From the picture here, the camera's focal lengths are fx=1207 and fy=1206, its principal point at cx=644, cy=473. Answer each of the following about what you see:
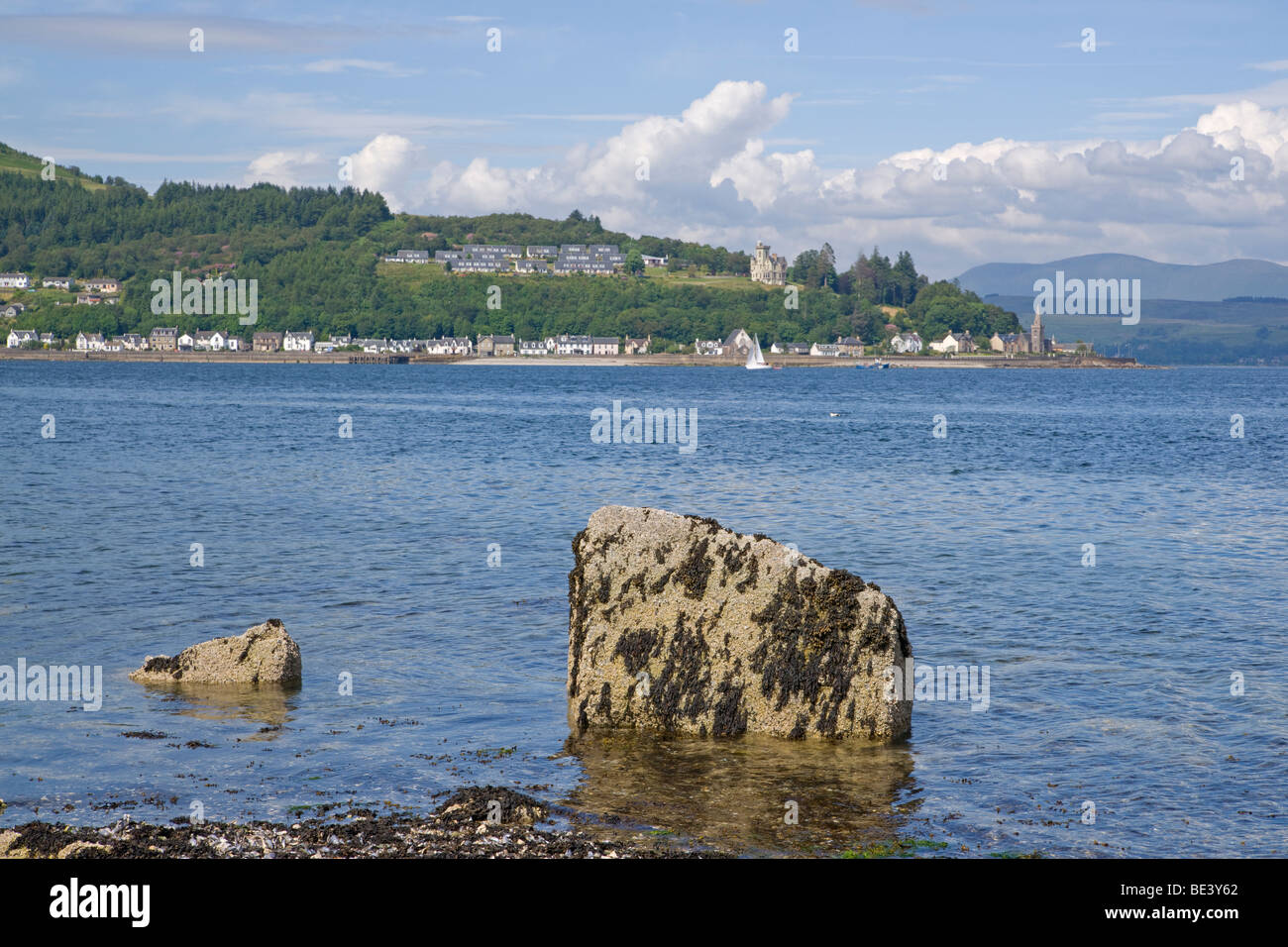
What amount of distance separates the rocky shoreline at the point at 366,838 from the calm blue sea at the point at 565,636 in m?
0.72

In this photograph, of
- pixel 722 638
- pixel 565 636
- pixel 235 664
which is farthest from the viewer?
pixel 565 636

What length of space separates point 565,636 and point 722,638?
628cm

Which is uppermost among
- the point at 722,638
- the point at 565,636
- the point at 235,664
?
the point at 722,638

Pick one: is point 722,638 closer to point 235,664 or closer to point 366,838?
point 366,838

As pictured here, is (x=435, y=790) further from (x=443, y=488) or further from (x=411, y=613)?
(x=443, y=488)

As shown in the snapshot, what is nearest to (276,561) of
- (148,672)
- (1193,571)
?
(148,672)

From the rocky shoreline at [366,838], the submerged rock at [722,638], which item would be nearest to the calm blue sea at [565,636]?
the submerged rock at [722,638]

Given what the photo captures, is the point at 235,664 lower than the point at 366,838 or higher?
higher

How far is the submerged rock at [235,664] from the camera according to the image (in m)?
17.7

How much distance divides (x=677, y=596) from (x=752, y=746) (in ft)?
7.11

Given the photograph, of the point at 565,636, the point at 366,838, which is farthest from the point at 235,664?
the point at 366,838

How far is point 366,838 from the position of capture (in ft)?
36.5
